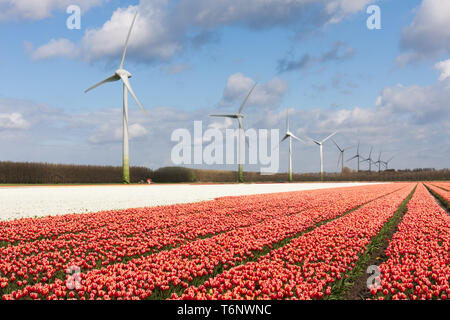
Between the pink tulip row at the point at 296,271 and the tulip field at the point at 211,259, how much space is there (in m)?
0.03

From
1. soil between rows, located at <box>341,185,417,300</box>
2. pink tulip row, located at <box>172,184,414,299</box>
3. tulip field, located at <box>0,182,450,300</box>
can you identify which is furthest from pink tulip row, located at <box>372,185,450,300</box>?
pink tulip row, located at <box>172,184,414,299</box>

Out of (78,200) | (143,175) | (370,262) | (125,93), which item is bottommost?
(370,262)

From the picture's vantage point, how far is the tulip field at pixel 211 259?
246 inches

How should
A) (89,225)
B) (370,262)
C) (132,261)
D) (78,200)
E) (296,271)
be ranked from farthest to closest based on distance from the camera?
1. (78,200)
2. (89,225)
3. (370,262)
4. (132,261)
5. (296,271)

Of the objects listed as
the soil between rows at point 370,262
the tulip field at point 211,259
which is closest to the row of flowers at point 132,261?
the tulip field at point 211,259

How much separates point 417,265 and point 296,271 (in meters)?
2.97

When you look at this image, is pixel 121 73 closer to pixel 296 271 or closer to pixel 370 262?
pixel 370 262

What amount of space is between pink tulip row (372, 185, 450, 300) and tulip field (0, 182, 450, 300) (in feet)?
0.09

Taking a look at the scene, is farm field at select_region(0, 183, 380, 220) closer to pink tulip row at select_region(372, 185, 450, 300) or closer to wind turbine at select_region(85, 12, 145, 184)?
pink tulip row at select_region(372, 185, 450, 300)

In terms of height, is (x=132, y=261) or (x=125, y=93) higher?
(x=125, y=93)

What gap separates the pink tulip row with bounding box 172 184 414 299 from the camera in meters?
6.01

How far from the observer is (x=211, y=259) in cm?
828

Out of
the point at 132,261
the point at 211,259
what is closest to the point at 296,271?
the point at 211,259

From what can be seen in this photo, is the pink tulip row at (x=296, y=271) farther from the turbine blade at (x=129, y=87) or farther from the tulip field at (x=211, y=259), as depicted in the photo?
the turbine blade at (x=129, y=87)
